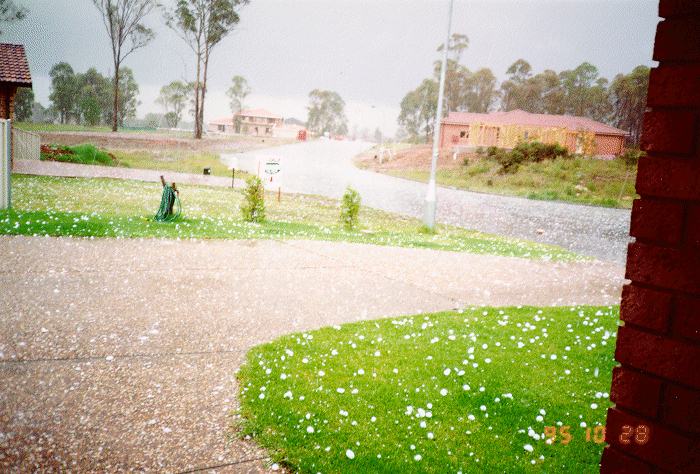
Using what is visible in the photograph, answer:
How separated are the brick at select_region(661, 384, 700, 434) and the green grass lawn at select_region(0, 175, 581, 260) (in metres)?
9.48

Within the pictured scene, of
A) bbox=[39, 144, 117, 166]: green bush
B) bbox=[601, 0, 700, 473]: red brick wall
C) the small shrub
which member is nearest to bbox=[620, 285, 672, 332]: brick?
bbox=[601, 0, 700, 473]: red brick wall

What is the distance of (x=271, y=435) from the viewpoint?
3.49 m

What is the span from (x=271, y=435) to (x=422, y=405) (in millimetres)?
1304

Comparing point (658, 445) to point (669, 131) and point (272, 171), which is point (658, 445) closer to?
point (669, 131)

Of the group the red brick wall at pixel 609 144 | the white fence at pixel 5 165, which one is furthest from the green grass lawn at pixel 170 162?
the red brick wall at pixel 609 144

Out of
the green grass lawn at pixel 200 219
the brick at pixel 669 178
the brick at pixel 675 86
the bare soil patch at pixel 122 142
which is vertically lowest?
the green grass lawn at pixel 200 219

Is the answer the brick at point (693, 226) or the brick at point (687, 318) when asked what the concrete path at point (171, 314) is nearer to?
the brick at point (687, 318)

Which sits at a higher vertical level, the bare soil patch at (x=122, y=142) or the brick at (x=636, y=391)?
the bare soil patch at (x=122, y=142)

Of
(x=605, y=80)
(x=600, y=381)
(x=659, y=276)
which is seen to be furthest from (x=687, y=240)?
(x=605, y=80)

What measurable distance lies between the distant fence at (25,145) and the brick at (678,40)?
95.9 ft

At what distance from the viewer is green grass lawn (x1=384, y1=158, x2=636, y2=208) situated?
106 feet

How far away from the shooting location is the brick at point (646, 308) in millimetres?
1409

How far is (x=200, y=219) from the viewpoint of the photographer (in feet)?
40.0

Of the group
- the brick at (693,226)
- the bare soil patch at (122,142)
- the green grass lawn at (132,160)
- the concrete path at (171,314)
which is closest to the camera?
the brick at (693,226)
